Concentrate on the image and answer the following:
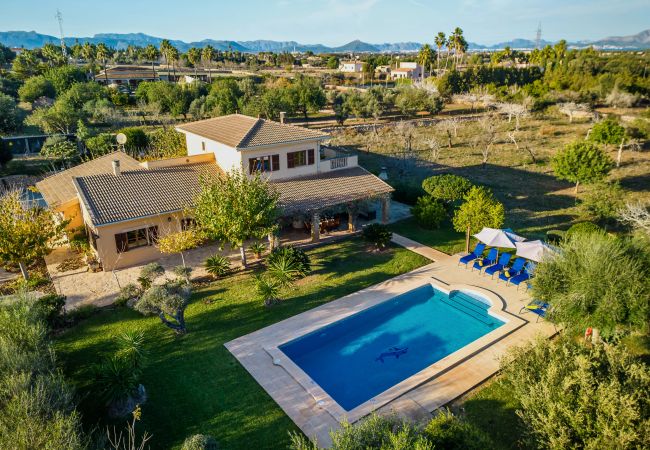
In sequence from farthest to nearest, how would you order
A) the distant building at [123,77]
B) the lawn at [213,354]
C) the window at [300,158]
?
the distant building at [123,77] → the window at [300,158] → the lawn at [213,354]

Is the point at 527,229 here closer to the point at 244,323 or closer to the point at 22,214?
the point at 244,323

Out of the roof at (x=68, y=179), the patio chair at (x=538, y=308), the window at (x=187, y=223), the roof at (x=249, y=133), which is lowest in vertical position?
the patio chair at (x=538, y=308)

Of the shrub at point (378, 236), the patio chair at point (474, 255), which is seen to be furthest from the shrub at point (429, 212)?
the patio chair at point (474, 255)

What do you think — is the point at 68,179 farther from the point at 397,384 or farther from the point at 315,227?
the point at 397,384

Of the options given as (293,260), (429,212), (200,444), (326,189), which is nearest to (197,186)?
(326,189)

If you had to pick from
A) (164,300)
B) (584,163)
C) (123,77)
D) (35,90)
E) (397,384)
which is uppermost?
(123,77)

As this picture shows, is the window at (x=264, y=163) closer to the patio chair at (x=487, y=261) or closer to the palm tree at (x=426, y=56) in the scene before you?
the patio chair at (x=487, y=261)

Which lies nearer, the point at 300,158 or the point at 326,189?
the point at 326,189

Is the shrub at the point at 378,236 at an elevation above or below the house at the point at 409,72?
below
